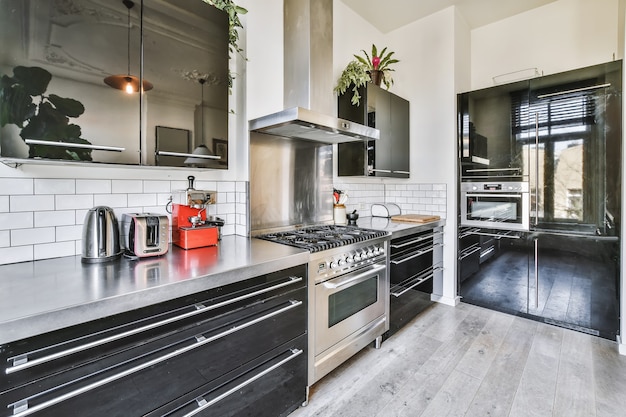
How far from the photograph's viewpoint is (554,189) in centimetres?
274

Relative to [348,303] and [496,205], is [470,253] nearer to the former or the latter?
[496,205]

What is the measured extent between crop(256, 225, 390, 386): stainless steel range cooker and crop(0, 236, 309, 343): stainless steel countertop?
255 mm

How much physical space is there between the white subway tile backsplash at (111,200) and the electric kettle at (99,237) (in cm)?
21

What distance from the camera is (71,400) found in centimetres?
93

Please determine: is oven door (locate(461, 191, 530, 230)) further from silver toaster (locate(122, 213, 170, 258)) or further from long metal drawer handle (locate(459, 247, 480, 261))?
silver toaster (locate(122, 213, 170, 258))

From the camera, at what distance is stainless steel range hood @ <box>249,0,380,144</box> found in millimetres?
2217

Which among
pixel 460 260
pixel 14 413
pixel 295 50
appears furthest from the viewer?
pixel 460 260

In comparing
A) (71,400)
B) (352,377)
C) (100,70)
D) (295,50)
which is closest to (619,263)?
(352,377)

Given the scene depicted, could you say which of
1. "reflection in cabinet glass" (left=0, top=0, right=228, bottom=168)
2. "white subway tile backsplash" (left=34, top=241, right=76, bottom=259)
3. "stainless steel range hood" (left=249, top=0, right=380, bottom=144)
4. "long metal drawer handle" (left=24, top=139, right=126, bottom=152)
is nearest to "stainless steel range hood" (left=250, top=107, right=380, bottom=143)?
"stainless steel range hood" (left=249, top=0, right=380, bottom=144)

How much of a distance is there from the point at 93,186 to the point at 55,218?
23 cm

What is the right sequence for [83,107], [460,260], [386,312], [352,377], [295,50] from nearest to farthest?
[83,107], [352,377], [295,50], [386,312], [460,260]

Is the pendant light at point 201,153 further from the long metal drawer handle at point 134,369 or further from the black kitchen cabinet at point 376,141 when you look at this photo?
the black kitchen cabinet at point 376,141

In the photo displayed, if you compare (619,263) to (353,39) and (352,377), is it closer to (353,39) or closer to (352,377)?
(352,377)

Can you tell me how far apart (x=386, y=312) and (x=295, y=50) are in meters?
2.22
